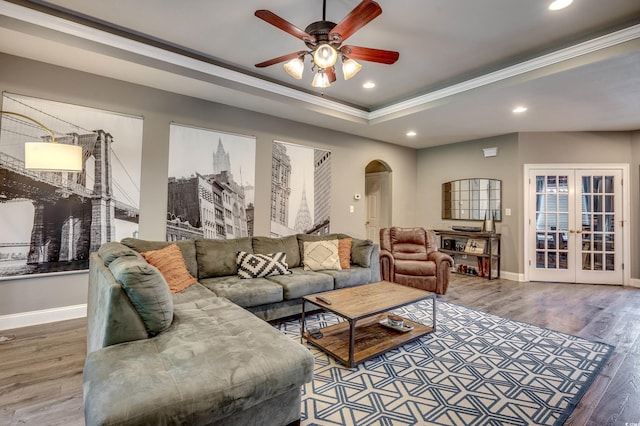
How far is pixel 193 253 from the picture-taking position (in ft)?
10.4

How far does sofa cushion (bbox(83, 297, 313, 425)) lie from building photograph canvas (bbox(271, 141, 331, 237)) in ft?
9.84

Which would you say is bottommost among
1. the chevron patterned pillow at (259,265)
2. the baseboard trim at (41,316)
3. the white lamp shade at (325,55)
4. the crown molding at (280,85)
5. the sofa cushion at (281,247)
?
the baseboard trim at (41,316)

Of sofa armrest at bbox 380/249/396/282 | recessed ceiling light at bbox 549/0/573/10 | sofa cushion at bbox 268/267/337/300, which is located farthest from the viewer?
sofa armrest at bbox 380/249/396/282

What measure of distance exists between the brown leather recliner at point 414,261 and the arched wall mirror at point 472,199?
187cm

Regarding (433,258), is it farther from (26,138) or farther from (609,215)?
(26,138)

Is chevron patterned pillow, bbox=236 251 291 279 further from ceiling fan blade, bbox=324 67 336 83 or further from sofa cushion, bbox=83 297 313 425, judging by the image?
ceiling fan blade, bbox=324 67 336 83

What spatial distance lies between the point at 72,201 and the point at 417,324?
12.6 ft

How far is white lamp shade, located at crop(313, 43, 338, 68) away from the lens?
228 cm

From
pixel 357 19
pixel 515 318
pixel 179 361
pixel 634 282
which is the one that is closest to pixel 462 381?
pixel 515 318

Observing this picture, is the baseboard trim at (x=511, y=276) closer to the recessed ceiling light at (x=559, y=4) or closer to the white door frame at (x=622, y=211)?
→ the white door frame at (x=622, y=211)

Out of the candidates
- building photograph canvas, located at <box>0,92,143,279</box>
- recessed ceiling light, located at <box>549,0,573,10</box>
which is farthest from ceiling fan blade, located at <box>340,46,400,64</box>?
building photograph canvas, located at <box>0,92,143,279</box>

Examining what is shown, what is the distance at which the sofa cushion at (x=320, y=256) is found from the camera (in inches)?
145

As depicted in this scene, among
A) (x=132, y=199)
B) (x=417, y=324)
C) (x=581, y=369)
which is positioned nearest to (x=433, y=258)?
(x=417, y=324)

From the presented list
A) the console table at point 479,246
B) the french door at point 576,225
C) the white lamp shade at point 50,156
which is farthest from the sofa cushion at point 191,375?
the french door at point 576,225
